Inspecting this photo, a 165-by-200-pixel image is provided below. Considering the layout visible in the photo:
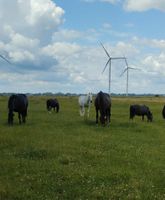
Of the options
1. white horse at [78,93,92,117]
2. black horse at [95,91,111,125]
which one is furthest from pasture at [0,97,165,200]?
white horse at [78,93,92,117]

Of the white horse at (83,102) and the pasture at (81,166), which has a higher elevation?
the white horse at (83,102)

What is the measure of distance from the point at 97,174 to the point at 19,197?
345cm

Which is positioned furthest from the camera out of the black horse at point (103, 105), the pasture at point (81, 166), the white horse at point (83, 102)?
the white horse at point (83, 102)

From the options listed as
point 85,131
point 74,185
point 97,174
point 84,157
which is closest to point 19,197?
point 74,185

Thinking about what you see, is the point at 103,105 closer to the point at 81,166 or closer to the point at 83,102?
the point at 83,102

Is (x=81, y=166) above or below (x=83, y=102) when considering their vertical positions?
below

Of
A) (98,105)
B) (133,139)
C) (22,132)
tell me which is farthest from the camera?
(98,105)

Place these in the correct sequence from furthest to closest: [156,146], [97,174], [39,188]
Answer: [156,146] < [97,174] < [39,188]

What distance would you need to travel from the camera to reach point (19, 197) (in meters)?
11.3

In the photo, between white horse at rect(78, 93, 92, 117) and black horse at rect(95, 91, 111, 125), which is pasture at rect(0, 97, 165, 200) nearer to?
black horse at rect(95, 91, 111, 125)

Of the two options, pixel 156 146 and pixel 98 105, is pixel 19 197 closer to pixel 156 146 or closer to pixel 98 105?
pixel 156 146

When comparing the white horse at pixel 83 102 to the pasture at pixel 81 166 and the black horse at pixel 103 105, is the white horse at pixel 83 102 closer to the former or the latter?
the black horse at pixel 103 105

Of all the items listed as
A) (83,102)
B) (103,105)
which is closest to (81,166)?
(103,105)

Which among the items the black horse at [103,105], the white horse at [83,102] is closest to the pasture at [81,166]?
the black horse at [103,105]
